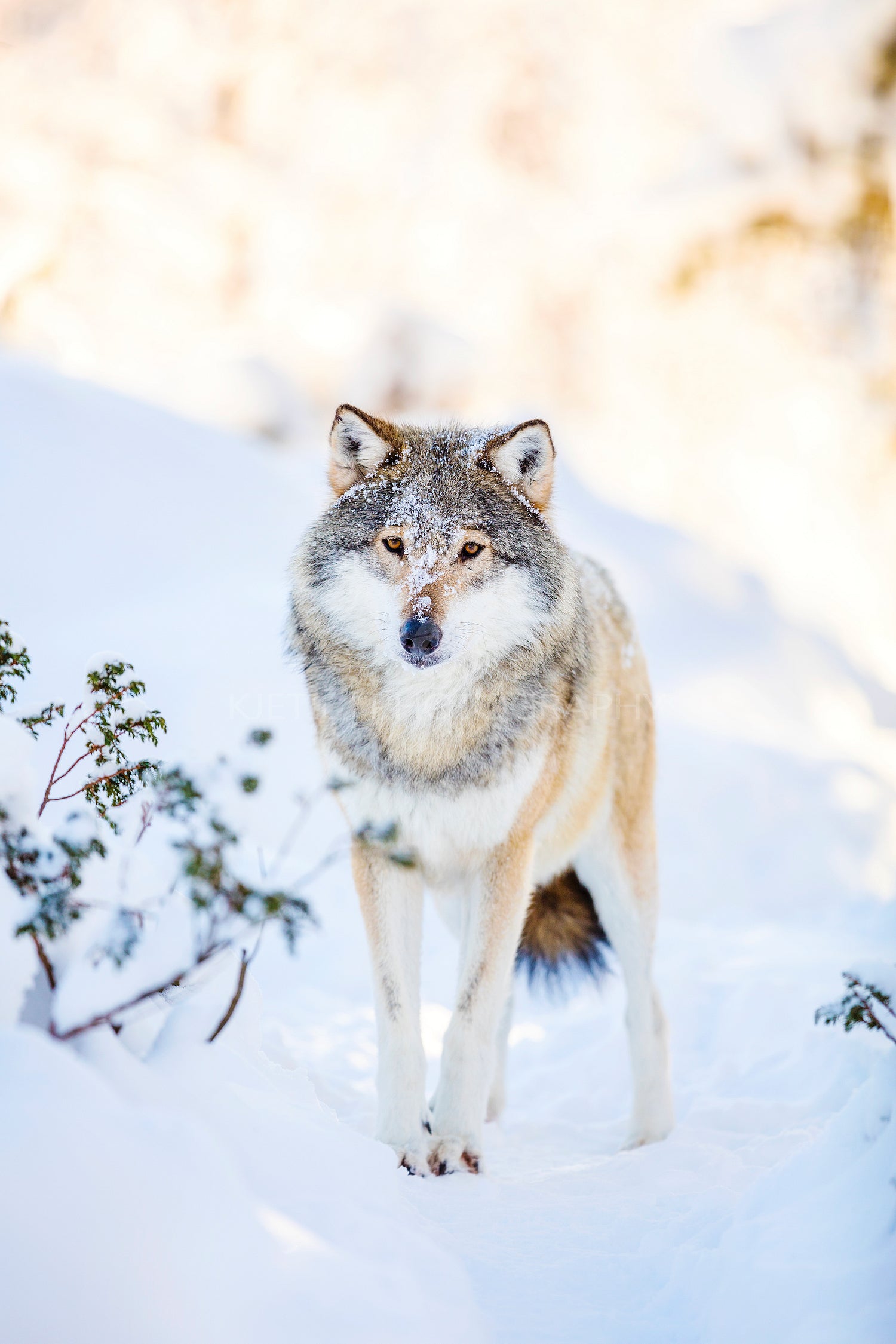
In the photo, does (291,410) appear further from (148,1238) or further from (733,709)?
(148,1238)

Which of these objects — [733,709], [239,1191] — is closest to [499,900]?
[239,1191]

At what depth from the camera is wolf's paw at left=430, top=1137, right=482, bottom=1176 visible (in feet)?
8.57

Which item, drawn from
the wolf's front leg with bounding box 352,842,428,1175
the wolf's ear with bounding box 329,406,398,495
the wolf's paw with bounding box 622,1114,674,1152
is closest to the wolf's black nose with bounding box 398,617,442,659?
the wolf's front leg with bounding box 352,842,428,1175

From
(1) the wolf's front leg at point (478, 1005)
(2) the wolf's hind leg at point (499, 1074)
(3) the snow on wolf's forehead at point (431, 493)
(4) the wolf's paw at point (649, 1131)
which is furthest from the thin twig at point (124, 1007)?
(4) the wolf's paw at point (649, 1131)

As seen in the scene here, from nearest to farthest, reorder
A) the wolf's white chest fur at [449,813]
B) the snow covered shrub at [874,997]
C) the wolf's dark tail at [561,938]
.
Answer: the snow covered shrub at [874,997]
the wolf's white chest fur at [449,813]
the wolf's dark tail at [561,938]

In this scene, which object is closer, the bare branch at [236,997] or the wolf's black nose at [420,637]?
the bare branch at [236,997]

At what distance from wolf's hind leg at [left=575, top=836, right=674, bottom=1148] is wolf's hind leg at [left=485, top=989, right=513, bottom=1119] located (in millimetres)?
449

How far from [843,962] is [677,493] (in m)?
10.3

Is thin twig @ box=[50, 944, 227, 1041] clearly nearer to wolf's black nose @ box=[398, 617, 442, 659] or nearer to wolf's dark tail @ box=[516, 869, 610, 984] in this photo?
wolf's black nose @ box=[398, 617, 442, 659]

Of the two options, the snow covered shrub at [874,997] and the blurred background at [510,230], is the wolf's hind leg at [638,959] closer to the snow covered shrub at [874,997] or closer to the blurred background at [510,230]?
the snow covered shrub at [874,997]

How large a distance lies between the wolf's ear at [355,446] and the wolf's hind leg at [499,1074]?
1.88 meters

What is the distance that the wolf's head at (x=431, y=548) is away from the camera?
2.75 metres

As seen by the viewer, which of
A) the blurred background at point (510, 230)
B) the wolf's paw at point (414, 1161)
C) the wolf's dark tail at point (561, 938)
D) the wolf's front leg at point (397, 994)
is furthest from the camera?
the blurred background at point (510, 230)

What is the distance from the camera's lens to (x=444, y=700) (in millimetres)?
2861
